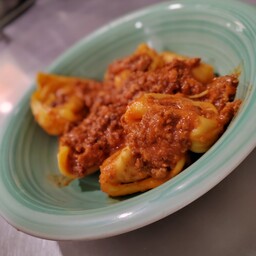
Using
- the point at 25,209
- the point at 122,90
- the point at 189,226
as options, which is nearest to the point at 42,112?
the point at 122,90

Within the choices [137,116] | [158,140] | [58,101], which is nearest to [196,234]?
[158,140]

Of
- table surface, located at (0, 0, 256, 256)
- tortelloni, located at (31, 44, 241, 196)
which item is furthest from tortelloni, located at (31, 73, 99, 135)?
table surface, located at (0, 0, 256, 256)

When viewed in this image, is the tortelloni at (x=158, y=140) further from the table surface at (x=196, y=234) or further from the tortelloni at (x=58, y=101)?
the tortelloni at (x=58, y=101)

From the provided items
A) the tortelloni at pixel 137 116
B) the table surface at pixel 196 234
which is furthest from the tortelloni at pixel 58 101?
the table surface at pixel 196 234

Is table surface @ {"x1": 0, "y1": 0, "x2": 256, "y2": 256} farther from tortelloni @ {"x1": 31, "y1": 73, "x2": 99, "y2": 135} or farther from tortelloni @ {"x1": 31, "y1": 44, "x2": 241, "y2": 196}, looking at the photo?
tortelloni @ {"x1": 31, "y1": 73, "x2": 99, "y2": 135}

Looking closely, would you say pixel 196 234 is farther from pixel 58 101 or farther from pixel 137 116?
pixel 58 101

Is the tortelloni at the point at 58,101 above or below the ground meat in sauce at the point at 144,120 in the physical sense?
below

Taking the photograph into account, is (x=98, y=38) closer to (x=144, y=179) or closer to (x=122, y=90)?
(x=122, y=90)
